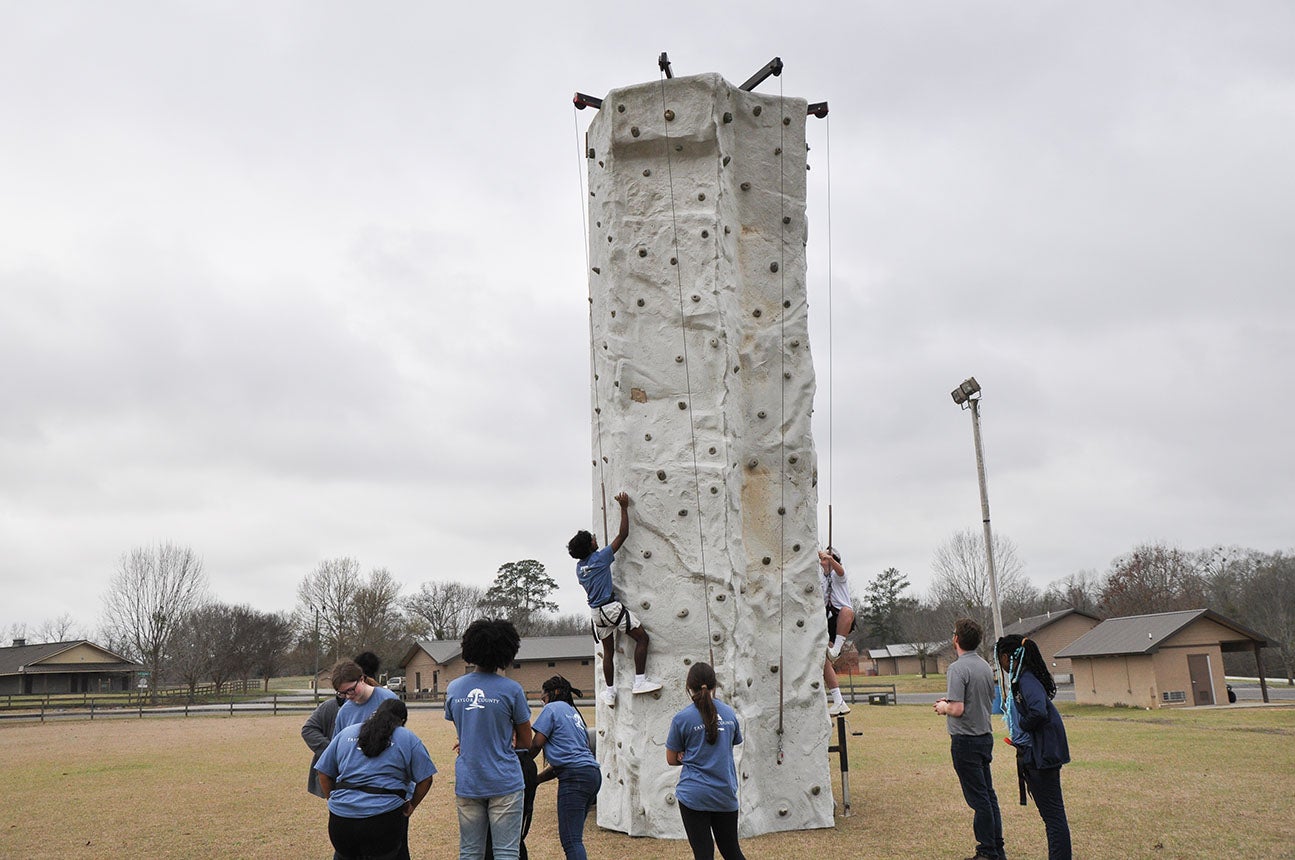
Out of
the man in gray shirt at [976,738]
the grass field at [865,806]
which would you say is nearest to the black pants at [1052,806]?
the man in gray shirt at [976,738]

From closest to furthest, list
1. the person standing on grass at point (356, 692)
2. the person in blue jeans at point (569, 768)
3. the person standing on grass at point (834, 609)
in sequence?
the person standing on grass at point (356, 692) → the person in blue jeans at point (569, 768) → the person standing on grass at point (834, 609)

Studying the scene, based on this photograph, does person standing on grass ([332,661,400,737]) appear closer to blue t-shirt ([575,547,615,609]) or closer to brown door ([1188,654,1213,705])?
blue t-shirt ([575,547,615,609])

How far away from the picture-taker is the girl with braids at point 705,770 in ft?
19.3

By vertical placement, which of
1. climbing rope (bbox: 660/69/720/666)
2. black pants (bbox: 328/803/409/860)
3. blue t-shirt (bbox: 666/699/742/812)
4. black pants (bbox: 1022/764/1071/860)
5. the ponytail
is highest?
climbing rope (bbox: 660/69/720/666)

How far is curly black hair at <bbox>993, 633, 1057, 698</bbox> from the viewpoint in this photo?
6.81 metres

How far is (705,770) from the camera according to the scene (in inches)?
233

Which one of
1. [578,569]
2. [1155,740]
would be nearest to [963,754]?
[578,569]

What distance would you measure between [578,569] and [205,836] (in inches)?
221

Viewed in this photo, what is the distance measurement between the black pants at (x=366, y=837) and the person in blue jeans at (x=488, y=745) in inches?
21.9

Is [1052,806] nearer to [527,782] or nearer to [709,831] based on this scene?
[709,831]

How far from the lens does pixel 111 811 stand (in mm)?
12695

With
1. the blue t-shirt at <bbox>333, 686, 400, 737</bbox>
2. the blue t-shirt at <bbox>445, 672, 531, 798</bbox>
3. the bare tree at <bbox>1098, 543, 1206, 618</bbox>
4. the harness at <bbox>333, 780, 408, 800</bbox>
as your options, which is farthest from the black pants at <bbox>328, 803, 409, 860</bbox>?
the bare tree at <bbox>1098, 543, 1206, 618</bbox>

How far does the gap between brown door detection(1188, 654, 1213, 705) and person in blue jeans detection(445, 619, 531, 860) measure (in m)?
34.6

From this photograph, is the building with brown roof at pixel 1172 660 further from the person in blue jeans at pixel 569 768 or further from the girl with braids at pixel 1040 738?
the person in blue jeans at pixel 569 768
